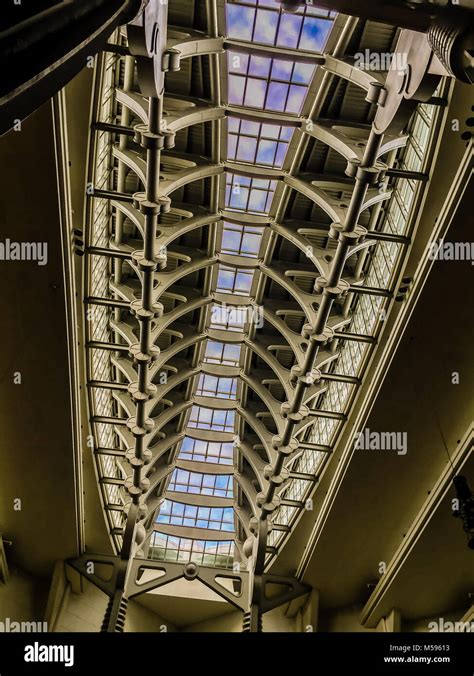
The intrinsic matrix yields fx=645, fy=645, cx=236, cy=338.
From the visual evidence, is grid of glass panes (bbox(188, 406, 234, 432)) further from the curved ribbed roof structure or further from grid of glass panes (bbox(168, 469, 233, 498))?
grid of glass panes (bbox(168, 469, 233, 498))

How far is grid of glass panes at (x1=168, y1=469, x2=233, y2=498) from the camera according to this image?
127 ft

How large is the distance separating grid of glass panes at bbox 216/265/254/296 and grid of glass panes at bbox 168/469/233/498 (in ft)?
52.9

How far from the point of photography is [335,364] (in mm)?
25453

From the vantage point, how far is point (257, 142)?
64.8 feet

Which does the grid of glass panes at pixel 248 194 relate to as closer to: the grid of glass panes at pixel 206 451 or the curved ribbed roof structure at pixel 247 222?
the curved ribbed roof structure at pixel 247 222

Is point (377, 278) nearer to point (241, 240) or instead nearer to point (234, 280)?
point (241, 240)

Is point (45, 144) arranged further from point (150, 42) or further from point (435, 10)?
point (435, 10)

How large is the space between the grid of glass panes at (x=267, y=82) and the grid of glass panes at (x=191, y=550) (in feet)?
94.5

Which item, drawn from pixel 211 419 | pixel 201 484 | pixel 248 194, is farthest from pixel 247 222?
pixel 201 484

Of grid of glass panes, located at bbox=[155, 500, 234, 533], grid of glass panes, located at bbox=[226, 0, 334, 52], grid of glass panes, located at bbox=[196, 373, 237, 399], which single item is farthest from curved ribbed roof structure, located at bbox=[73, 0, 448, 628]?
grid of glass panes, located at bbox=[155, 500, 234, 533]

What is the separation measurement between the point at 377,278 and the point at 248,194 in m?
5.18

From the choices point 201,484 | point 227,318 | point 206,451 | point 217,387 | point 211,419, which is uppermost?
point 227,318

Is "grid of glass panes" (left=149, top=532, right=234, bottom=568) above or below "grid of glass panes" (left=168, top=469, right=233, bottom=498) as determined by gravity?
below

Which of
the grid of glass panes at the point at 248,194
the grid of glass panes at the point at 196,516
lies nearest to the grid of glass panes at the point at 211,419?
the grid of glass panes at the point at 196,516
